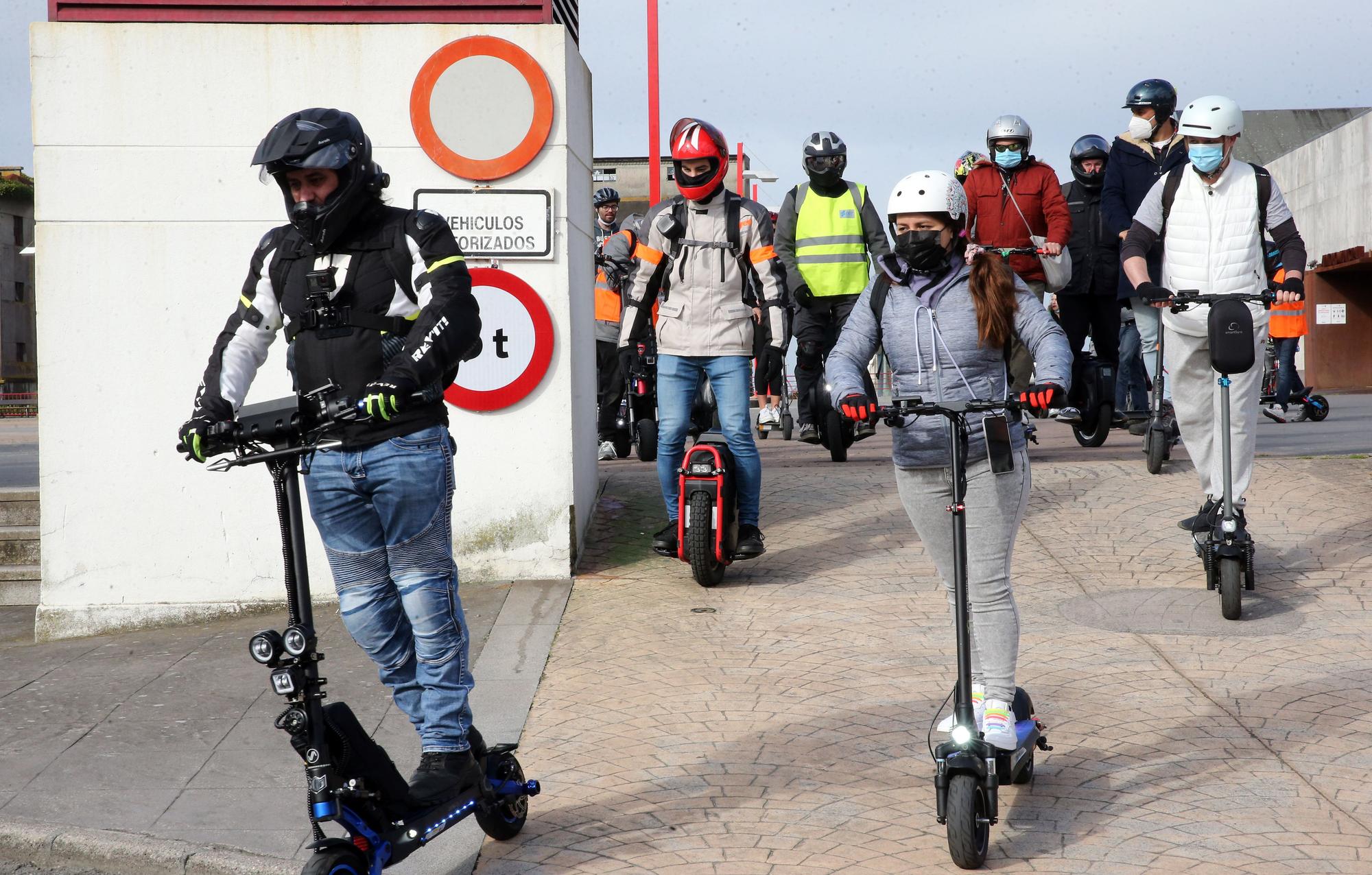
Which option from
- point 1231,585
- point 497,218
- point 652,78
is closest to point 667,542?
point 497,218

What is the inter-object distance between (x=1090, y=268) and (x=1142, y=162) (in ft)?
3.52

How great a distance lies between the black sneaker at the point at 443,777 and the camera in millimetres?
3818

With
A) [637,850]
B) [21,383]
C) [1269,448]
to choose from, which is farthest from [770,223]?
[21,383]

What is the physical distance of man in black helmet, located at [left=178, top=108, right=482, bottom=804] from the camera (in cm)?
383

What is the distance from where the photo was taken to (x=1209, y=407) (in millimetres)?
7312

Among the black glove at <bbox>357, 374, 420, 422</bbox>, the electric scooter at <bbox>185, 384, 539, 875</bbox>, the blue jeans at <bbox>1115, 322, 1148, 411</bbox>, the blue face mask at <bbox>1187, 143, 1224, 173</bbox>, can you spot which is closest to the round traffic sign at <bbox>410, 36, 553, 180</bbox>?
the blue face mask at <bbox>1187, 143, 1224, 173</bbox>

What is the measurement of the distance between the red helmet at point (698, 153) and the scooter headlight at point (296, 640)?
4.24m

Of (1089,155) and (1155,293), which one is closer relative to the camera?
(1155,293)

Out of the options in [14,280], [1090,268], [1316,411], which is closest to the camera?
[1090,268]

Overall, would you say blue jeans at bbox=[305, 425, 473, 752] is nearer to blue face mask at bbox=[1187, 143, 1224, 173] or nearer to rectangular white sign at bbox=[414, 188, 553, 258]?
rectangular white sign at bbox=[414, 188, 553, 258]

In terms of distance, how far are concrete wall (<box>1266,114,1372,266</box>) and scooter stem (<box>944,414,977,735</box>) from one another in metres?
31.4

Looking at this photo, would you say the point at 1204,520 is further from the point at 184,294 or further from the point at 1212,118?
the point at 184,294

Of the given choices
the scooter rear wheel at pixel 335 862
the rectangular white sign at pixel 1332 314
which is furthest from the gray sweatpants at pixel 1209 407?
the rectangular white sign at pixel 1332 314

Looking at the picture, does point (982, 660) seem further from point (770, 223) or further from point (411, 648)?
point (770, 223)
